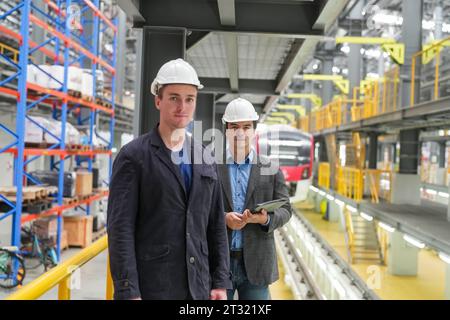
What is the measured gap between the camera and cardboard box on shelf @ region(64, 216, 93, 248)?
10.8 metres

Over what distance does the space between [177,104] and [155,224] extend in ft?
1.85

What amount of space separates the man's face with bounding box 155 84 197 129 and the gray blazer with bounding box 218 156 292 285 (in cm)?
82

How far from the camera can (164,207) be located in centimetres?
200

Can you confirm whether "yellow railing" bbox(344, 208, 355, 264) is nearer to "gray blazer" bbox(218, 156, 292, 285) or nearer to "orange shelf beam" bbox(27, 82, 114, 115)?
"orange shelf beam" bbox(27, 82, 114, 115)

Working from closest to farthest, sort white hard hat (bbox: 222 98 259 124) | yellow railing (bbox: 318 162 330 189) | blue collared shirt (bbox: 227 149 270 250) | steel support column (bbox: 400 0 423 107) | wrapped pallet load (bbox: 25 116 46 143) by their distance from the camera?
white hard hat (bbox: 222 98 259 124)
blue collared shirt (bbox: 227 149 270 250)
wrapped pallet load (bbox: 25 116 46 143)
steel support column (bbox: 400 0 423 107)
yellow railing (bbox: 318 162 330 189)

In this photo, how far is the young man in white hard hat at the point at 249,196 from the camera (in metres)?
2.78

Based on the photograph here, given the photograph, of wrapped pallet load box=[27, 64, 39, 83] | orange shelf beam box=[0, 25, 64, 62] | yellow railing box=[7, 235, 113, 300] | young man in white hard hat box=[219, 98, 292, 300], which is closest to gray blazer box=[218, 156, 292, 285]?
young man in white hard hat box=[219, 98, 292, 300]

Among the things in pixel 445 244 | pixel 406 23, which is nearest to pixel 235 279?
pixel 445 244

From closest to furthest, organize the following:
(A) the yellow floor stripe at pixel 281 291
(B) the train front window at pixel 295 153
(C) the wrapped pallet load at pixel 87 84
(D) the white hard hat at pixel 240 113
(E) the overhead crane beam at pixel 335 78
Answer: (D) the white hard hat at pixel 240 113
(C) the wrapped pallet load at pixel 87 84
(A) the yellow floor stripe at pixel 281 291
(B) the train front window at pixel 295 153
(E) the overhead crane beam at pixel 335 78

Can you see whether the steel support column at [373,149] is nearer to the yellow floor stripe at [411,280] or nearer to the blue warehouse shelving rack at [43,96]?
the yellow floor stripe at [411,280]

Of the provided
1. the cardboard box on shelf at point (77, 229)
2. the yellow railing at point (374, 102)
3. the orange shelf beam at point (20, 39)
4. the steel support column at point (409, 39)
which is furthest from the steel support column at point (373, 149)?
the orange shelf beam at point (20, 39)

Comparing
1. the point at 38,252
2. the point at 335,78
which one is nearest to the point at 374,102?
the point at 335,78

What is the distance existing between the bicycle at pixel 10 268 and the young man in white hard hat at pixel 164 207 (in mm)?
→ 6433
